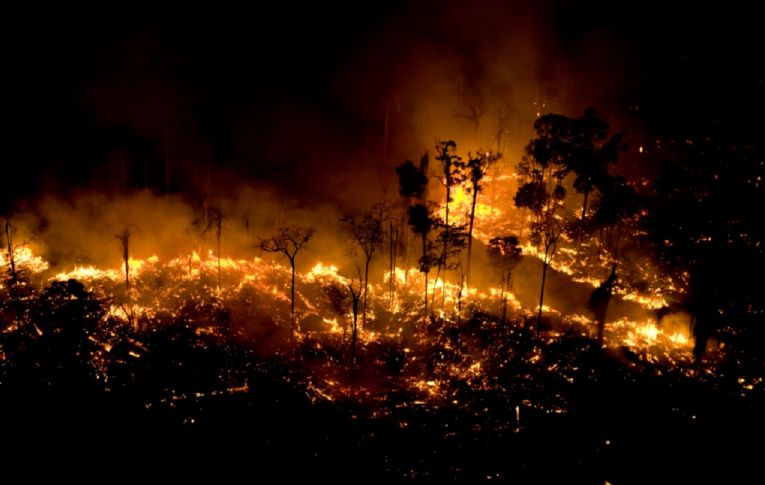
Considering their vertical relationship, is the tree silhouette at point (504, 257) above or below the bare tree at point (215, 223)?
below

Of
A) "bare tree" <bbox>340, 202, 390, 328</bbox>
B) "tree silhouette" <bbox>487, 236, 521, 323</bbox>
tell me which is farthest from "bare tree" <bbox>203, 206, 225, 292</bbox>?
"tree silhouette" <bbox>487, 236, 521, 323</bbox>

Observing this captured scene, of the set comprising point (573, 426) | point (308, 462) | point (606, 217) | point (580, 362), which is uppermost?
point (606, 217)

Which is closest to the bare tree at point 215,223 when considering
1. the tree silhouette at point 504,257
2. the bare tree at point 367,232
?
the bare tree at point 367,232

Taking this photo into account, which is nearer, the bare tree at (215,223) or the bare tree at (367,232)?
the bare tree at (367,232)

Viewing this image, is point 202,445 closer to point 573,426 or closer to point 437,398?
point 437,398

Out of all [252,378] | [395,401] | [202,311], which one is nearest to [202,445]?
[252,378]

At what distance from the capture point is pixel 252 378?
22.9 m

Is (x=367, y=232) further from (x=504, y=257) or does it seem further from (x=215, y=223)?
(x=215, y=223)

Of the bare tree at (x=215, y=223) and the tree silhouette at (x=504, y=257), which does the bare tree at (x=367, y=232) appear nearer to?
the tree silhouette at (x=504, y=257)

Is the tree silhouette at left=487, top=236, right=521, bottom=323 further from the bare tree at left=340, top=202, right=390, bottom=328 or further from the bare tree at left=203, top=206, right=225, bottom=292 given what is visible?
the bare tree at left=203, top=206, right=225, bottom=292

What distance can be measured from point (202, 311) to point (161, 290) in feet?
16.9

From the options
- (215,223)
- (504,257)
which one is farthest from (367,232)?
(215,223)

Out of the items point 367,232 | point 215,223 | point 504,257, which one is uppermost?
point 215,223

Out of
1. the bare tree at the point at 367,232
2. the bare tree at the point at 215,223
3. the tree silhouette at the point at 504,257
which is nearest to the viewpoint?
the bare tree at the point at 367,232
